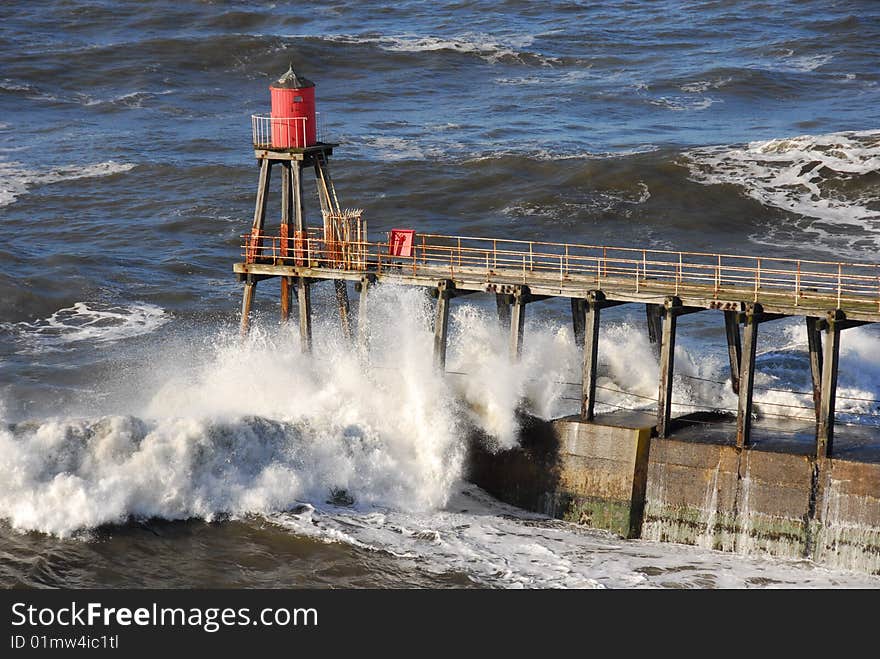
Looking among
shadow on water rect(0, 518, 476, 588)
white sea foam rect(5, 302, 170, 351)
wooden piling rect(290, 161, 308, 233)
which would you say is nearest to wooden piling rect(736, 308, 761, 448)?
shadow on water rect(0, 518, 476, 588)

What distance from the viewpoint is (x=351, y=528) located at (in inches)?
1184

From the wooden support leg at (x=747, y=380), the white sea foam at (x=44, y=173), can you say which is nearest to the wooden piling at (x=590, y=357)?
the wooden support leg at (x=747, y=380)

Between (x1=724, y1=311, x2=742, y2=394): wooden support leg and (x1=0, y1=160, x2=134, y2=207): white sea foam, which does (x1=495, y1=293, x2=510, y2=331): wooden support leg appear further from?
(x1=0, y1=160, x2=134, y2=207): white sea foam

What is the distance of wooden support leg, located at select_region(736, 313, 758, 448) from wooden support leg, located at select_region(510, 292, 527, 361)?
196 inches

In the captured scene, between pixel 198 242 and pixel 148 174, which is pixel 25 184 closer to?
pixel 148 174

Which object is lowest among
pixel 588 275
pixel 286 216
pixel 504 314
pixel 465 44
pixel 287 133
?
pixel 504 314

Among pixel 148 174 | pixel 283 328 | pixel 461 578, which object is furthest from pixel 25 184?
pixel 461 578

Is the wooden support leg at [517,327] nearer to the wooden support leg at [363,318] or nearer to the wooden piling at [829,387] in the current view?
the wooden support leg at [363,318]

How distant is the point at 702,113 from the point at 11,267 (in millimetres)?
33256

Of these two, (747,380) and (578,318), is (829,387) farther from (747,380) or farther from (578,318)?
(578,318)

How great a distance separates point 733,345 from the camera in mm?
34562

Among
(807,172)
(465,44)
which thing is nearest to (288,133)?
(807,172)

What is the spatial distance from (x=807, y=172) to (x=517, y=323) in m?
30.8

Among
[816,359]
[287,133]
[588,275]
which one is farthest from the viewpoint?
[287,133]
